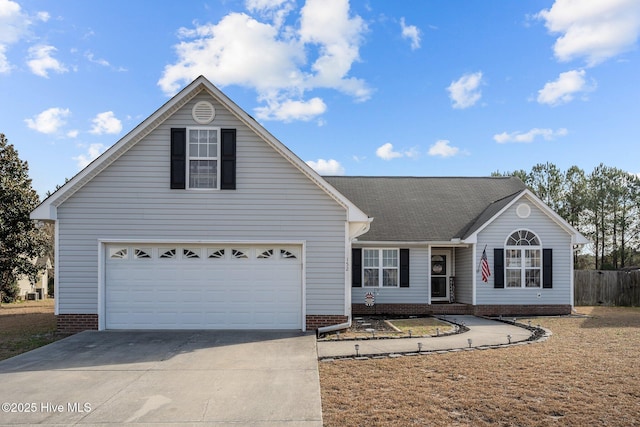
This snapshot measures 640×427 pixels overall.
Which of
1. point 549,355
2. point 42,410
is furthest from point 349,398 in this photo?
point 549,355

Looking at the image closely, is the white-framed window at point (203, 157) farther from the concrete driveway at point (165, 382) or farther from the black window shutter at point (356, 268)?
the black window shutter at point (356, 268)

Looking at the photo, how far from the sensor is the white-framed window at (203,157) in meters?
12.8

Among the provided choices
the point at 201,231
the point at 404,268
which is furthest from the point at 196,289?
the point at 404,268

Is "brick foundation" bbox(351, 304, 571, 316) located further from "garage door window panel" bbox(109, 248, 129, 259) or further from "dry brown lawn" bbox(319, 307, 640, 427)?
"garage door window panel" bbox(109, 248, 129, 259)

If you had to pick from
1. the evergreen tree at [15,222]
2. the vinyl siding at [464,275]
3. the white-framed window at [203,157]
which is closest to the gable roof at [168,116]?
the white-framed window at [203,157]

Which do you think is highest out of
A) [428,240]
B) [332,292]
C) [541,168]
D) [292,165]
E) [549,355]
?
[541,168]

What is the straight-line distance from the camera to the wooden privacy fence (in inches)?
918

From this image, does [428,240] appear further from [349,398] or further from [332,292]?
[349,398]

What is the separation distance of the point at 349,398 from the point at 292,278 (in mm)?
6004

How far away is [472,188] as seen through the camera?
2264 centimetres

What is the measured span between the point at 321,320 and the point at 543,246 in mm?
9747

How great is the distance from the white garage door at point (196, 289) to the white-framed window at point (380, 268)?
6.05 m

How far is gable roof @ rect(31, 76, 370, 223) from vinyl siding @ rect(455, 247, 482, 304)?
721 cm

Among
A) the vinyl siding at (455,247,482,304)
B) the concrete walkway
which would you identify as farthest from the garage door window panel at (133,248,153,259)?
the vinyl siding at (455,247,482,304)
